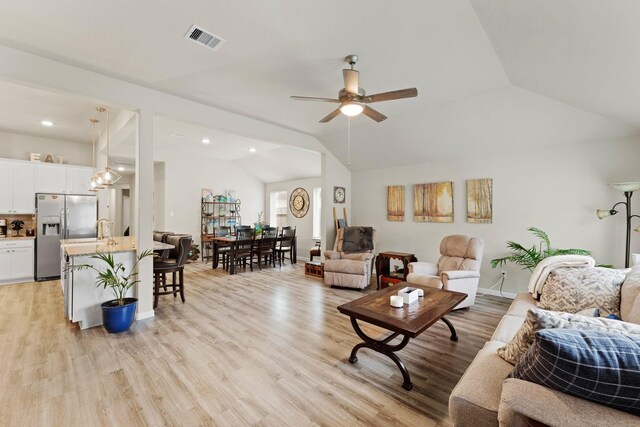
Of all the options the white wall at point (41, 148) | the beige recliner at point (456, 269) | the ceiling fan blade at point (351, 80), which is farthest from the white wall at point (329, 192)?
the white wall at point (41, 148)

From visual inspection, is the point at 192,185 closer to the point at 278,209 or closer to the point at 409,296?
the point at 278,209

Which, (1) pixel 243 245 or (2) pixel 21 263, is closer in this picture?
(2) pixel 21 263

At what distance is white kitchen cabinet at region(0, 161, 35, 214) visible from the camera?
496cm

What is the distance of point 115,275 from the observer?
10.6 ft

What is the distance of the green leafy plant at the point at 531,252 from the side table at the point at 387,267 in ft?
4.14

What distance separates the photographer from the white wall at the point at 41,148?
213 inches

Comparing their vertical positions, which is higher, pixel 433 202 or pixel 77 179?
pixel 77 179

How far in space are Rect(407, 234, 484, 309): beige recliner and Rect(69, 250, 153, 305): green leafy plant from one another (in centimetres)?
347

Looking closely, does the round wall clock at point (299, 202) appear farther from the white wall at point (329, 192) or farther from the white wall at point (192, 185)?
the white wall at point (329, 192)

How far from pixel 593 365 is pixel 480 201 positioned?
4.17m

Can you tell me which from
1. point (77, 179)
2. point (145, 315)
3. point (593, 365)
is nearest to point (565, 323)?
point (593, 365)

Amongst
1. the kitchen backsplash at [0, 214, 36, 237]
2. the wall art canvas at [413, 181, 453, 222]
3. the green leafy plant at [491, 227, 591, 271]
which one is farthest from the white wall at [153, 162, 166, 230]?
the green leafy plant at [491, 227, 591, 271]

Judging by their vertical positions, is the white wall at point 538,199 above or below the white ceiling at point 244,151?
below

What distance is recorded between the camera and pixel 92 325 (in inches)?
124
